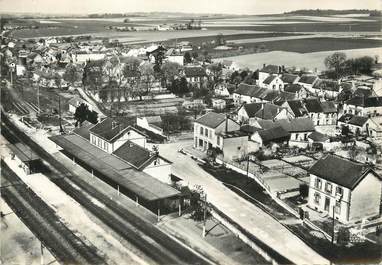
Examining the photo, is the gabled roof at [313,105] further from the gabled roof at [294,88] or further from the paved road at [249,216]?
the paved road at [249,216]

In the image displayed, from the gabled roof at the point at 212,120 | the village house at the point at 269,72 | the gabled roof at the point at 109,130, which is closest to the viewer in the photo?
the gabled roof at the point at 109,130

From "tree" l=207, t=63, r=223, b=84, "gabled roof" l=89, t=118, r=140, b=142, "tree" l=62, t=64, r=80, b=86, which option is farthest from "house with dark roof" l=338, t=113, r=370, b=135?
"tree" l=62, t=64, r=80, b=86

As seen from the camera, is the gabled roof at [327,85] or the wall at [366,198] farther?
the gabled roof at [327,85]

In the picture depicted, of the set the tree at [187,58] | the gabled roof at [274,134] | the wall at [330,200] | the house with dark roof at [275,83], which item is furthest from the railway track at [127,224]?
the tree at [187,58]

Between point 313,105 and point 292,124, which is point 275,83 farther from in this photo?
point 292,124

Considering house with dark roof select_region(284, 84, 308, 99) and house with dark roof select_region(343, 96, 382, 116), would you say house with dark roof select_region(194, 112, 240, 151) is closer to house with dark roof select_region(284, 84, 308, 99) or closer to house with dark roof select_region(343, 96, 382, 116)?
house with dark roof select_region(343, 96, 382, 116)

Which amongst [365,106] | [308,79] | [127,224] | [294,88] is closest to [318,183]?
[127,224]

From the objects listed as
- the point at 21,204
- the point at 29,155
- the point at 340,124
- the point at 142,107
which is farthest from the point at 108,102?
the point at 21,204
